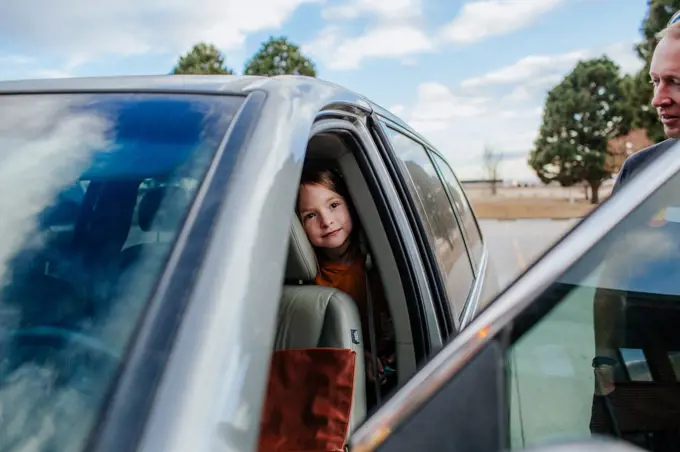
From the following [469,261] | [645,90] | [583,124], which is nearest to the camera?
[469,261]

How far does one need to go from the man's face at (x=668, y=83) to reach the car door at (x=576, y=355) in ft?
3.15

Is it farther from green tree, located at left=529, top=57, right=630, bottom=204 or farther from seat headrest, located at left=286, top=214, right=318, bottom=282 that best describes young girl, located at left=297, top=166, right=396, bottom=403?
green tree, located at left=529, top=57, right=630, bottom=204

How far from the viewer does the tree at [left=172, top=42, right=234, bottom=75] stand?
31.6 meters

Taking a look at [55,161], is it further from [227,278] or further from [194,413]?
[194,413]

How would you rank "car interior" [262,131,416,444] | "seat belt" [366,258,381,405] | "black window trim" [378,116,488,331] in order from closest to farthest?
"car interior" [262,131,416,444]
"seat belt" [366,258,381,405]
"black window trim" [378,116,488,331]

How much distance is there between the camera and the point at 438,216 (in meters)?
3.10

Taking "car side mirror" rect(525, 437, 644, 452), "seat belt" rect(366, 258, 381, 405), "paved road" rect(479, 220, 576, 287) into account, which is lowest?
"paved road" rect(479, 220, 576, 287)

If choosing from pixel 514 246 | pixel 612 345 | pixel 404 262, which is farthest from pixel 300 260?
pixel 514 246

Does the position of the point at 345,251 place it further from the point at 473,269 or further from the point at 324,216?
the point at 473,269

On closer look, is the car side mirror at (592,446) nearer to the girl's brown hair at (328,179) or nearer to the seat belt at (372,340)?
the seat belt at (372,340)

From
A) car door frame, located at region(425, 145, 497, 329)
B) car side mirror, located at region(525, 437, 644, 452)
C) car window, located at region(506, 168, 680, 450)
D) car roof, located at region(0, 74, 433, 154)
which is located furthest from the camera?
car door frame, located at region(425, 145, 497, 329)

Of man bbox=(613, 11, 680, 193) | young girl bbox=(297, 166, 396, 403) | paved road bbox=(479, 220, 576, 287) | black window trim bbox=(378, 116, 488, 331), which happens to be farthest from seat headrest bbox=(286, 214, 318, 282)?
paved road bbox=(479, 220, 576, 287)

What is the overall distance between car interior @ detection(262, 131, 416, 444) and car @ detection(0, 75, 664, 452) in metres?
0.35

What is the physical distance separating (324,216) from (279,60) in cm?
3109
